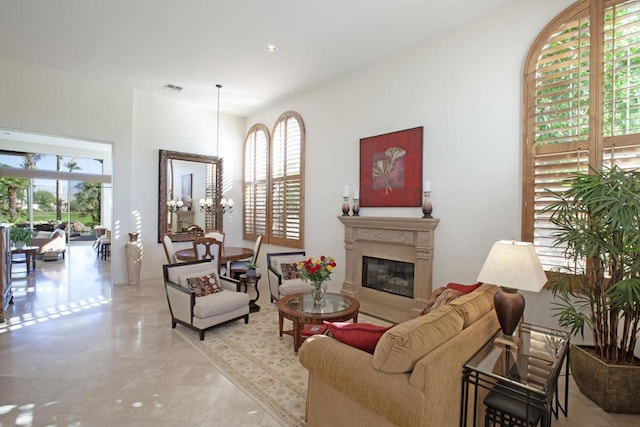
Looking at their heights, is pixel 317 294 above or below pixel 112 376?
above

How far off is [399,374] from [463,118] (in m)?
3.32

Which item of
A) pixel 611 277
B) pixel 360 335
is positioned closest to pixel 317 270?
pixel 360 335

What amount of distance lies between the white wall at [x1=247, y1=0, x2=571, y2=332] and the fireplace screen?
1.61 ft

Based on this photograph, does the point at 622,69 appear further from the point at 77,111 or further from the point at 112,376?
the point at 77,111

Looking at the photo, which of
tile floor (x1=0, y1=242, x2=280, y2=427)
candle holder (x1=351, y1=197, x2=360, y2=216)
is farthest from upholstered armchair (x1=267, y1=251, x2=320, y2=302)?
tile floor (x1=0, y1=242, x2=280, y2=427)

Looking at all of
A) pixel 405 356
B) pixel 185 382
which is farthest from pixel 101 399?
pixel 405 356

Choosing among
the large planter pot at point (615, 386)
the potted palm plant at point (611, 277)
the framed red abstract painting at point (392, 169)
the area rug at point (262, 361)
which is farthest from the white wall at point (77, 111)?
the large planter pot at point (615, 386)

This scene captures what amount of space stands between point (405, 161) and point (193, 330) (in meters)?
3.56

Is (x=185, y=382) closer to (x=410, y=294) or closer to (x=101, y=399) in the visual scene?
(x=101, y=399)

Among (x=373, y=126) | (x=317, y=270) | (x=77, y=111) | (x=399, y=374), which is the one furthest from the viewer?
(x=77, y=111)

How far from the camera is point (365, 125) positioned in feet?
16.5

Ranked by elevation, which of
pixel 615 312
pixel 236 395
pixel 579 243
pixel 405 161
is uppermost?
pixel 405 161

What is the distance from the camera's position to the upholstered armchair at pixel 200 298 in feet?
12.0

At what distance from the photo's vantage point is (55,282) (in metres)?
6.25
